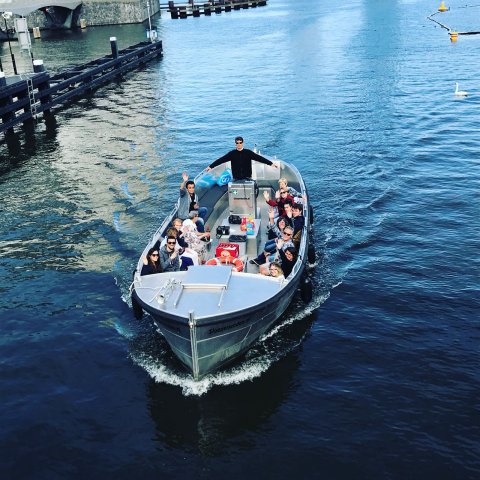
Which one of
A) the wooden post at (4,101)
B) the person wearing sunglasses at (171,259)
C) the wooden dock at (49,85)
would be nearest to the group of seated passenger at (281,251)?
the person wearing sunglasses at (171,259)

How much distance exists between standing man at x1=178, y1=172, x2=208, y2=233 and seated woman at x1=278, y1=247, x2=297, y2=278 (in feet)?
10.0

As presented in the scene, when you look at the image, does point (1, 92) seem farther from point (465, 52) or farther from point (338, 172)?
point (465, 52)

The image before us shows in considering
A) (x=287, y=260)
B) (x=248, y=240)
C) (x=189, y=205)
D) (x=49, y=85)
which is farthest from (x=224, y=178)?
(x=49, y=85)

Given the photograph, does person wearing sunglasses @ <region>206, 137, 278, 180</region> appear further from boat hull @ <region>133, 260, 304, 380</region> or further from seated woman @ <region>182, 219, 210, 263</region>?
boat hull @ <region>133, 260, 304, 380</region>

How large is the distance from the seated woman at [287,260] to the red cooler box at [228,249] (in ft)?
5.06

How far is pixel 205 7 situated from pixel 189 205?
107715mm

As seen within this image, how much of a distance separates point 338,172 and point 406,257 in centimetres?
880

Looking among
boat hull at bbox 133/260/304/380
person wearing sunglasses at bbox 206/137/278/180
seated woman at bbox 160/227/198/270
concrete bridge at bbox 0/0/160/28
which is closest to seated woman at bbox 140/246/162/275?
seated woman at bbox 160/227/198/270

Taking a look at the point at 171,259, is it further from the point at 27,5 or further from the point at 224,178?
the point at 27,5

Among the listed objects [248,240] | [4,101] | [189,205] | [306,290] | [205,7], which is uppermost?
[205,7]

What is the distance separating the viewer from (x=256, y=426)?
11977mm

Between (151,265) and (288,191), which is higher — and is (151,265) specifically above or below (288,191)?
below

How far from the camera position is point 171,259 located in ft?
47.3

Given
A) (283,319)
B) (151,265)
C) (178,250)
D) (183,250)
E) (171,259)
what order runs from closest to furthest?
(151,265) → (171,259) → (178,250) → (183,250) → (283,319)
